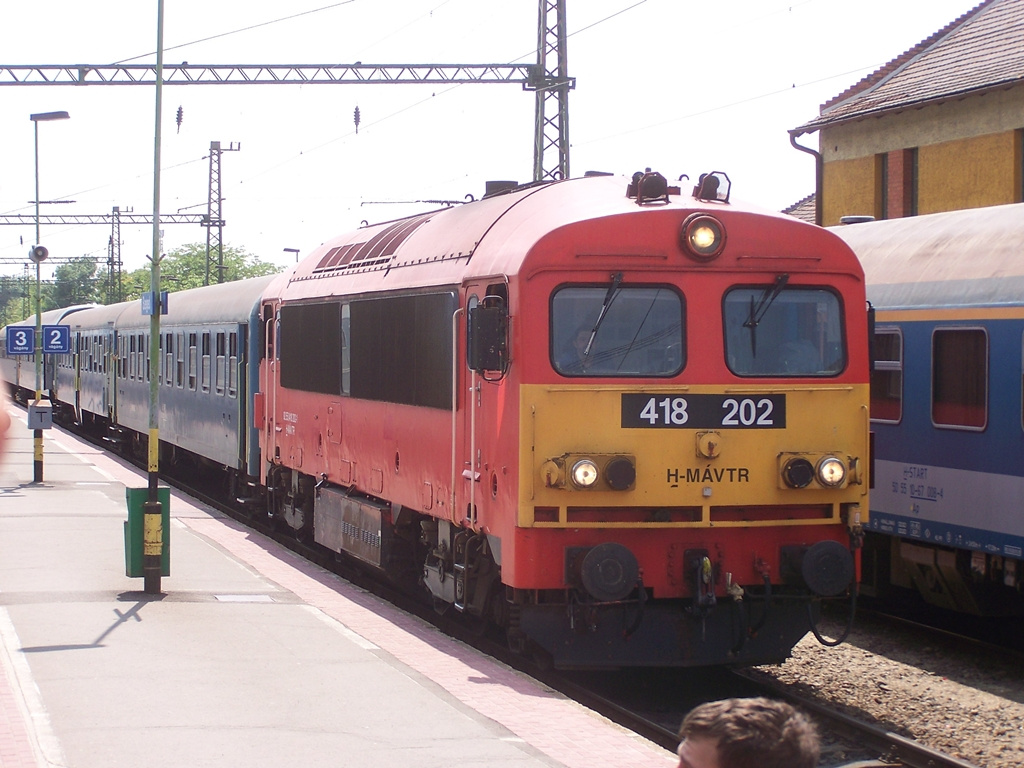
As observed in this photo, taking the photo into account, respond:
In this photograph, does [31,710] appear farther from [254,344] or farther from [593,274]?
[254,344]

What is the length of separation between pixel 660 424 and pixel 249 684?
119 inches

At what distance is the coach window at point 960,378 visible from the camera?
11.4 metres

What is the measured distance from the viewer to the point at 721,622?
9578 mm

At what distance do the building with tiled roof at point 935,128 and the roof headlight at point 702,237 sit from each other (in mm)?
14855

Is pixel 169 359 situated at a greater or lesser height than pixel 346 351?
lesser

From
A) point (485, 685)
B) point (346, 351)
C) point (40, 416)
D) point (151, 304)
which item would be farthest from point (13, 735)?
point (40, 416)

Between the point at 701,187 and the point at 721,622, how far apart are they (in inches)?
117

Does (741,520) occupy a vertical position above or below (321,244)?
below

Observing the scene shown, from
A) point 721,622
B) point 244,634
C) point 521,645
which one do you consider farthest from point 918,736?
point 244,634

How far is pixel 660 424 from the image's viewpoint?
30.9 ft

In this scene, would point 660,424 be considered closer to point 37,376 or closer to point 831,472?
point 831,472

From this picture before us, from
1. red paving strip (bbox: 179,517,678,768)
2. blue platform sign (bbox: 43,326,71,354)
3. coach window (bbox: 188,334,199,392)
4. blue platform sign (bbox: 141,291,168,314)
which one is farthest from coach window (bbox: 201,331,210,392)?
red paving strip (bbox: 179,517,678,768)

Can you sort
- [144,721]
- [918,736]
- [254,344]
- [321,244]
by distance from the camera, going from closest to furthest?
[144,721] → [918,736] → [321,244] → [254,344]

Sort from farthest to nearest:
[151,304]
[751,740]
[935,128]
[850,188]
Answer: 1. [850,188]
2. [935,128]
3. [151,304]
4. [751,740]
